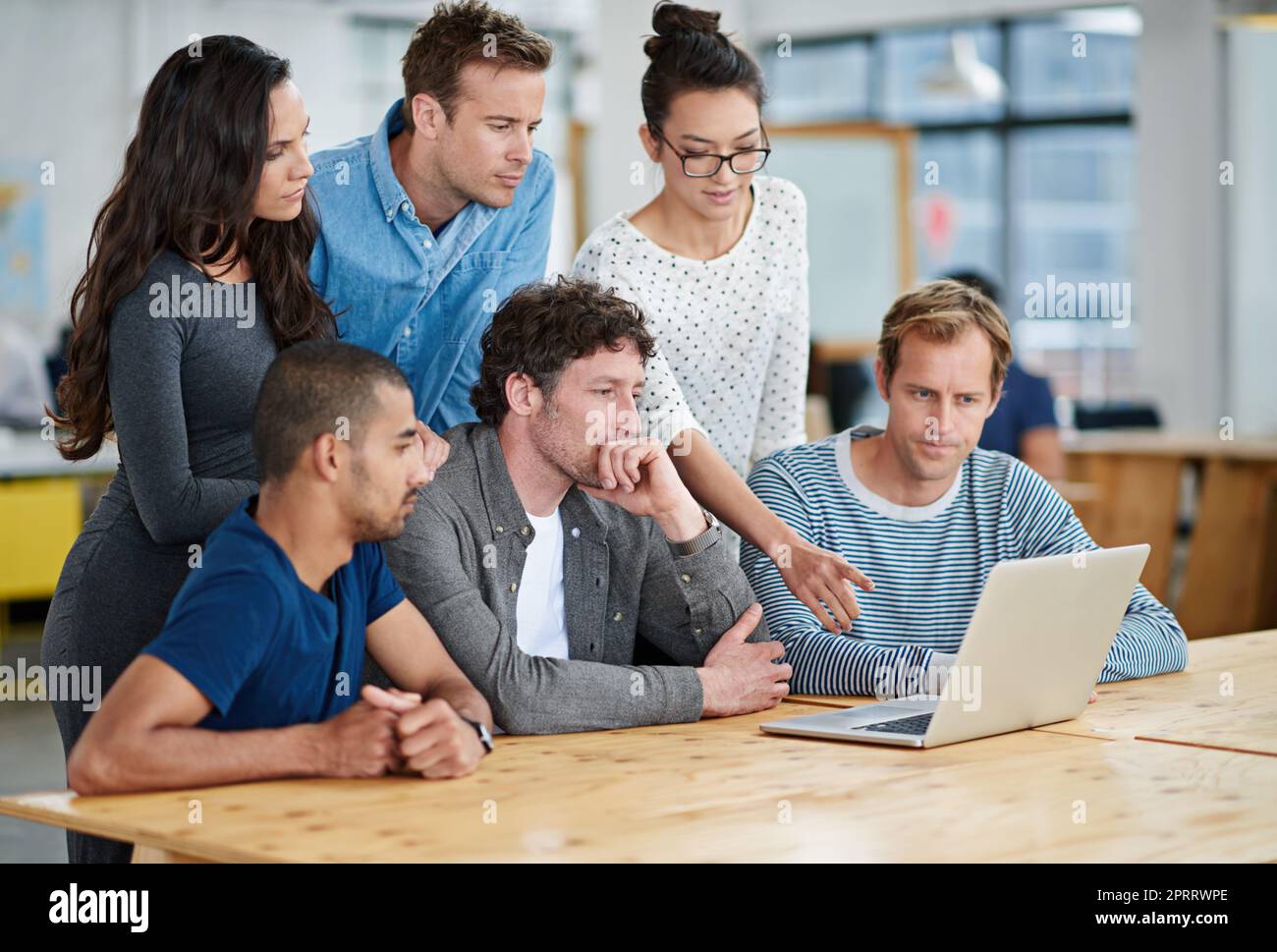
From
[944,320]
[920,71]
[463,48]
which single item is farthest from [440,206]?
[920,71]

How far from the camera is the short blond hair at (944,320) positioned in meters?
2.67

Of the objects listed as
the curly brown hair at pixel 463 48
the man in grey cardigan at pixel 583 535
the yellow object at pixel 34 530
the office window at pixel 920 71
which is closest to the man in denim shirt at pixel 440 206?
the curly brown hair at pixel 463 48

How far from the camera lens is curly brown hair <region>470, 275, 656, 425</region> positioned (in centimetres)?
240

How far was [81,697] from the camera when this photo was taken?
7.30 feet

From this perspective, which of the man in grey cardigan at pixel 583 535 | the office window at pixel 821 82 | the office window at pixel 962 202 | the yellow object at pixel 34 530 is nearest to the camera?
the man in grey cardigan at pixel 583 535

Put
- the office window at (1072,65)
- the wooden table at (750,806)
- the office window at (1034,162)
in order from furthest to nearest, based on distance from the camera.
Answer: the office window at (1034,162) → the office window at (1072,65) → the wooden table at (750,806)

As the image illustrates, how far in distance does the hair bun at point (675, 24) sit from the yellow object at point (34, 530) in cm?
439

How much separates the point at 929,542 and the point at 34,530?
4.72 m

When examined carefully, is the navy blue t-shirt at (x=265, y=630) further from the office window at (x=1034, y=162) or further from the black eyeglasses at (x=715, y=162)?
the office window at (x=1034, y=162)

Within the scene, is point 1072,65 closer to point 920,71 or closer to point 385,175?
point 920,71

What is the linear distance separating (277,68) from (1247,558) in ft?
17.7

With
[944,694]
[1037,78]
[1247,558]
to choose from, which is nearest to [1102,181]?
[1037,78]
